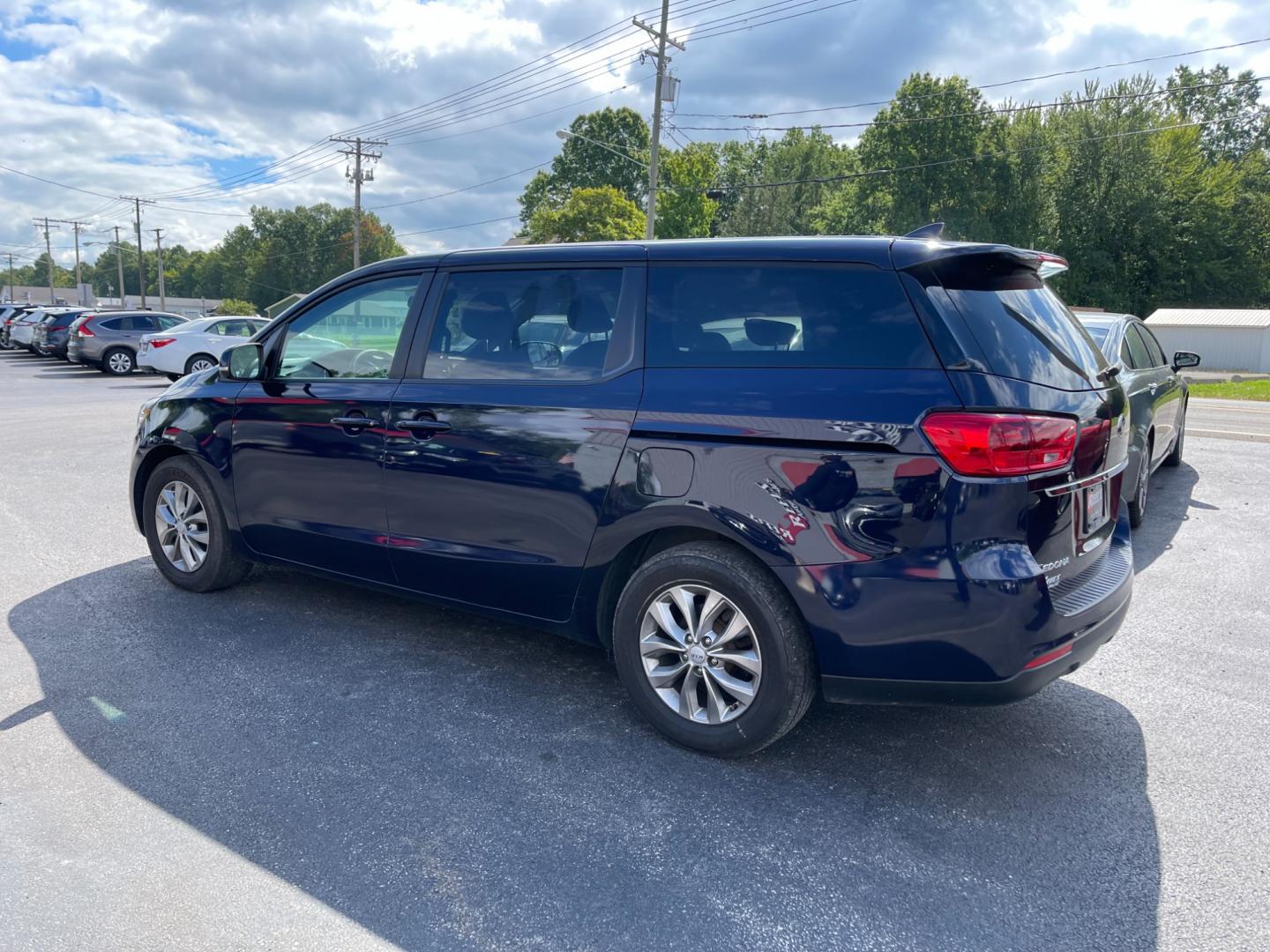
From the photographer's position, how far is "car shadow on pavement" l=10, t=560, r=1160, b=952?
2434 mm

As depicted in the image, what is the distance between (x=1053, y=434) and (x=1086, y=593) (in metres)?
0.60

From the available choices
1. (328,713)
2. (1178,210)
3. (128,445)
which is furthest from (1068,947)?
(1178,210)

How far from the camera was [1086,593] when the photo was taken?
9.99 feet

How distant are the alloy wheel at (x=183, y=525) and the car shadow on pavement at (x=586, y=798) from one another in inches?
28.0

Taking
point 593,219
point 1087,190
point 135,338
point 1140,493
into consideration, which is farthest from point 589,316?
point 593,219

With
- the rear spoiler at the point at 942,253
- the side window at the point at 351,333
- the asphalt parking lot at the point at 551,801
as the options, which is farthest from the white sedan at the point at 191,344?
the rear spoiler at the point at 942,253

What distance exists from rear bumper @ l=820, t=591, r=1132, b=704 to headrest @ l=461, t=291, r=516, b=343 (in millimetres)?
1937

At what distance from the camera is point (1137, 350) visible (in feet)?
23.6

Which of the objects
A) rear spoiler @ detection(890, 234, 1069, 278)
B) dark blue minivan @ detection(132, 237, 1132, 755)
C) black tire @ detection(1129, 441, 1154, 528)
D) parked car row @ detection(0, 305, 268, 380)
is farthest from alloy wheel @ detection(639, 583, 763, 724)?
parked car row @ detection(0, 305, 268, 380)

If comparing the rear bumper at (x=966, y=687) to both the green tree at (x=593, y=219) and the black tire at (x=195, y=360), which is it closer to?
the black tire at (x=195, y=360)

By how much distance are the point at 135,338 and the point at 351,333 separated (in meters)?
22.8

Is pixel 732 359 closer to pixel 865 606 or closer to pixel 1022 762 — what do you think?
pixel 865 606

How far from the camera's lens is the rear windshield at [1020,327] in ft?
9.60

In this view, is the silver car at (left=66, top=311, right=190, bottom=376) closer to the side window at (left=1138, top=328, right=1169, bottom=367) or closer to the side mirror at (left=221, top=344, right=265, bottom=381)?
the side mirror at (left=221, top=344, right=265, bottom=381)
